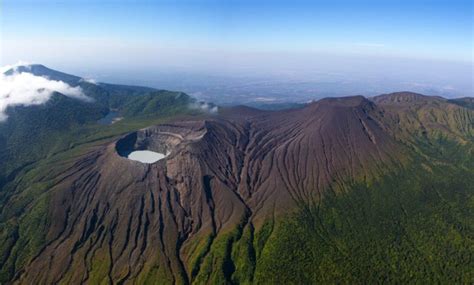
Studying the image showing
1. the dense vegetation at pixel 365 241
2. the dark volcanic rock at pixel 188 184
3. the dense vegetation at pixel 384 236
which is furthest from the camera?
the dark volcanic rock at pixel 188 184

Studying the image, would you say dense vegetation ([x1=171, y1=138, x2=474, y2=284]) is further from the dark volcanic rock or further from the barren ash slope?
the dark volcanic rock

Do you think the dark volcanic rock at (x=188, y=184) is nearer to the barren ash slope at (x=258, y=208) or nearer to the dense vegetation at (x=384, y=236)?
the barren ash slope at (x=258, y=208)

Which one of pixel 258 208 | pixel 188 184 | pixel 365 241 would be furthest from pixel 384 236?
pixel 188 184

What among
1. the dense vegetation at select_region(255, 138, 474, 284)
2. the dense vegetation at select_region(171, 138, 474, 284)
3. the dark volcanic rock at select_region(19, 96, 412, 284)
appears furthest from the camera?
the dark volcanic rock at select_region(19, 96, 412, 284)

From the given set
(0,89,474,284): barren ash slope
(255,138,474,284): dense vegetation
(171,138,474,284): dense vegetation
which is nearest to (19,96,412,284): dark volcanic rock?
(0,89,474,284): barren ash slope

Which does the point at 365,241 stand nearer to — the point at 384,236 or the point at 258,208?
the point at 384,236

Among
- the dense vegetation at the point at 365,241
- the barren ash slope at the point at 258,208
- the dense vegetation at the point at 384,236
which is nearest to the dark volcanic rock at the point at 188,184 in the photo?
the barren ash slope at the point at 258,208

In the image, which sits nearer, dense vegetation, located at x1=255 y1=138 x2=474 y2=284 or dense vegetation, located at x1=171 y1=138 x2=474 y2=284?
dense vegetation, located at x1=171 y1=138 x2=474 y2=284

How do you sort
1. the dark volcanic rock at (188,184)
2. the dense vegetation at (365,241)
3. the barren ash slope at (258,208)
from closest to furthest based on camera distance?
the dense vegetation at (365,241)
the barren ash slope at (258,208)
the dark volcanic rock at (188,184)

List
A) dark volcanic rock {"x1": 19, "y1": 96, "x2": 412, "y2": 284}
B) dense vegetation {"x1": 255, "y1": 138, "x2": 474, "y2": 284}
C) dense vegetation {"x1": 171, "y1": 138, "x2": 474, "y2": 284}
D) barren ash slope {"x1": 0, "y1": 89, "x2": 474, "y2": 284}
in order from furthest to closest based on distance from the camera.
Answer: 1. dark volcanic rock {"x1": 19, "y1": 96, "x2": 412, "y2": 284}
2. barren ash slope {"x1": 0, "y1": 89, "x2": 474, "y2": 284}
3. dense vegetation {"x1": 255, "y1": 138, "x2": 474, "y2": 284}
4. dense vegetation {"x1": 171, "y1": 138, "x2": 474, "y2": 284}

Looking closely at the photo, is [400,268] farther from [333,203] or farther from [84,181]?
[84,181]
